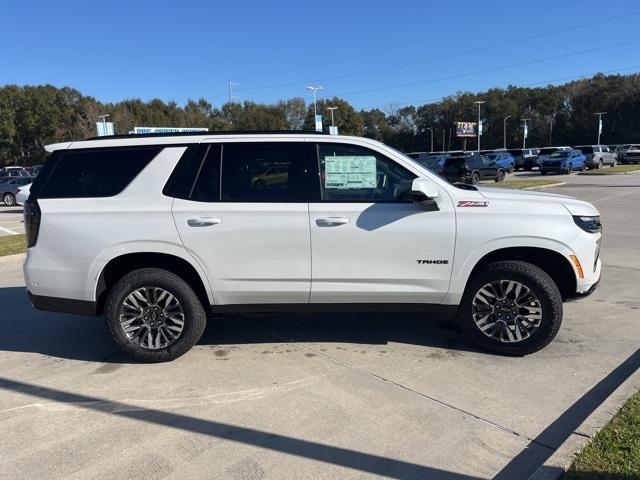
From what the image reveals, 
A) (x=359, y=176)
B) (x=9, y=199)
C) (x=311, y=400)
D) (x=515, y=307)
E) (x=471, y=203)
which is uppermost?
(x=359, y=176)

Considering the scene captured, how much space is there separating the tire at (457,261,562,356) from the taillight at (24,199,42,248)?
12.2 ft

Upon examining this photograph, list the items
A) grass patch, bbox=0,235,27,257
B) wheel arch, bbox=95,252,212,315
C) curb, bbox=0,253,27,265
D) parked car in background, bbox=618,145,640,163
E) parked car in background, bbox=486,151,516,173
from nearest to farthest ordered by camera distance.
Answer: wheel arch, bbox=95,252,212,315 < curb, bbox=0,253,27,265 < grass patch, bbox=0,235,27,257 < parked car in background, bbox=486,151,516,173 < parked car in background, bbox=618,145,640,163

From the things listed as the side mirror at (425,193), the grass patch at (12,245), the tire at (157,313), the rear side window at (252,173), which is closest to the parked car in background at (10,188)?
the grass patch at (12,245)

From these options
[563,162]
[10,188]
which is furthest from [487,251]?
[563,162]

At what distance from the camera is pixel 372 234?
437 centimetres

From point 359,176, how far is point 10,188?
1088 inches

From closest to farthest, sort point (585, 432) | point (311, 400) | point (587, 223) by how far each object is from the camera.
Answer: point (585, 432) < point (311, 400) < point (587, 223)

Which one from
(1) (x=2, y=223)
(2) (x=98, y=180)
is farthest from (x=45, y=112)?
(2) (x=98, y=180)

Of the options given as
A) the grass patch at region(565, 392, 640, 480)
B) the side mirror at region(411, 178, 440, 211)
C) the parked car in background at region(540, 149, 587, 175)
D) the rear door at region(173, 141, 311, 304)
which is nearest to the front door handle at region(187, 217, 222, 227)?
the rear door at region(173, 141, 311, 304)

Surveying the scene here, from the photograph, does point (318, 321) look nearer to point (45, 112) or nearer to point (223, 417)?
point (223, 417)

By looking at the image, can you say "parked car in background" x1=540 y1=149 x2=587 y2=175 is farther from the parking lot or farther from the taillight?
the taillight

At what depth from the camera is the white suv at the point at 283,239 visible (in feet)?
14.4

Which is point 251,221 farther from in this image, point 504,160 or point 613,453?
point 504,160

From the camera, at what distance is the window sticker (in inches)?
176
